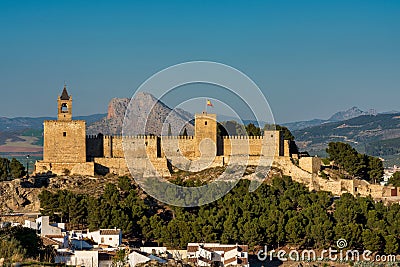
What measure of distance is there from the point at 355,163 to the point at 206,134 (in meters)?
8.99

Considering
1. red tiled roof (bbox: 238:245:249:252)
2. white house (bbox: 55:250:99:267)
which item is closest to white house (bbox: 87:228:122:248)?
red tiled roof (bbox: 238:245:249:252)

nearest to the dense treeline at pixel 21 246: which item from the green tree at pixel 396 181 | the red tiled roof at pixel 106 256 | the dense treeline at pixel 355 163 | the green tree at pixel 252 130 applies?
the red tiled roof at pixel 106 256

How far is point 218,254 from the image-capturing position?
31938 millimetres

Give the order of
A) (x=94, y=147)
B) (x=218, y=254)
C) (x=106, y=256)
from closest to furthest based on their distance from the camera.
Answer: (x=106, y=256), (x=218, y=254), (x=94, y=147)

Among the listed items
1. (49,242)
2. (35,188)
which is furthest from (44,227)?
(35,188)

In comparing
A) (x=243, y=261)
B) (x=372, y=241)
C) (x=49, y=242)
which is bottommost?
(x=243, y=261)

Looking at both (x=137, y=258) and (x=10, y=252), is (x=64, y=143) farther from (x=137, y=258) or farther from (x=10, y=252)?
(x=10, y=252)

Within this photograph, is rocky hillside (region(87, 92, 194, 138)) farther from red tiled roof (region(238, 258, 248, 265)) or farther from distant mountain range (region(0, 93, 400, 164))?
red tiled roof (region(238, 258, 248, 265))

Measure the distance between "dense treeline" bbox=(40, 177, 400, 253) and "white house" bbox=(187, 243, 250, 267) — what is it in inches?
83.4

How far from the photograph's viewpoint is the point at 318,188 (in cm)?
4394

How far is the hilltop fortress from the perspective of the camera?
4406cm

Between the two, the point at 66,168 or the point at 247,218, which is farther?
the point at 66,168

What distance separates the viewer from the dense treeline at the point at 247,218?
3622 cm

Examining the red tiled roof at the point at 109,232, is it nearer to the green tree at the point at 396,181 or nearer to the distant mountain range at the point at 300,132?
the distant mountain range at the point at 300,132
